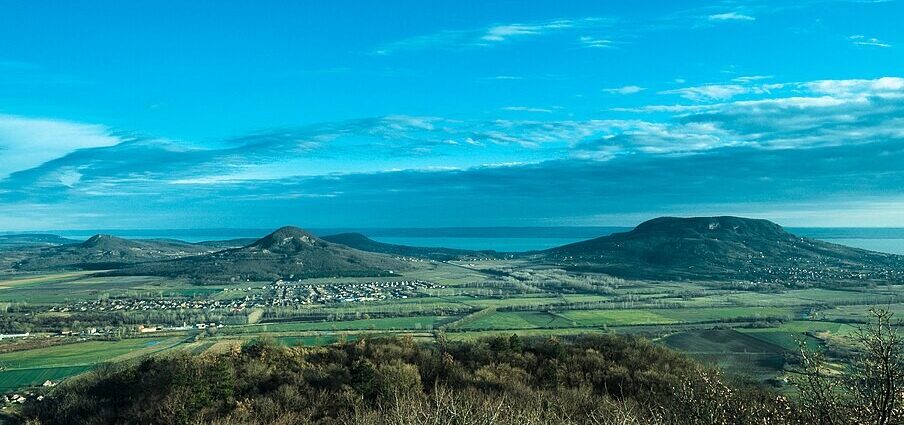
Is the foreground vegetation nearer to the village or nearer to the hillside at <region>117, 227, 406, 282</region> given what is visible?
A: the village

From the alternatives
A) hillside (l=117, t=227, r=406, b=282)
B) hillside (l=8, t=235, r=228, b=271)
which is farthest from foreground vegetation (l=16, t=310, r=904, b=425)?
hillside (l=8, t=235, r=228, b=271)

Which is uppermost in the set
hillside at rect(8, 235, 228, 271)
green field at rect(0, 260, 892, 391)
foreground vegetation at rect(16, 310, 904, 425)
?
hillside at rect(8, 235, 228, 271)

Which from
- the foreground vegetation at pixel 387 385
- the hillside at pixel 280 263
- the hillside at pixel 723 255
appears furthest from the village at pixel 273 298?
the foreground vegetation at pixel 387 385

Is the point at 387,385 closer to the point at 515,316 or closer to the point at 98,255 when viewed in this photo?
the point at 515,316

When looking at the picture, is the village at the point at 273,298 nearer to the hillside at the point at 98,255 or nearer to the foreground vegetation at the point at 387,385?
the foreground vegetation at the point at 387,385

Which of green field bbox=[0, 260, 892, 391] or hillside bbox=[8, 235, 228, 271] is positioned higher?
hillside bbox=[8, 235, 228, 271]

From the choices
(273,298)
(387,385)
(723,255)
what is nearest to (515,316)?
(273,298)
